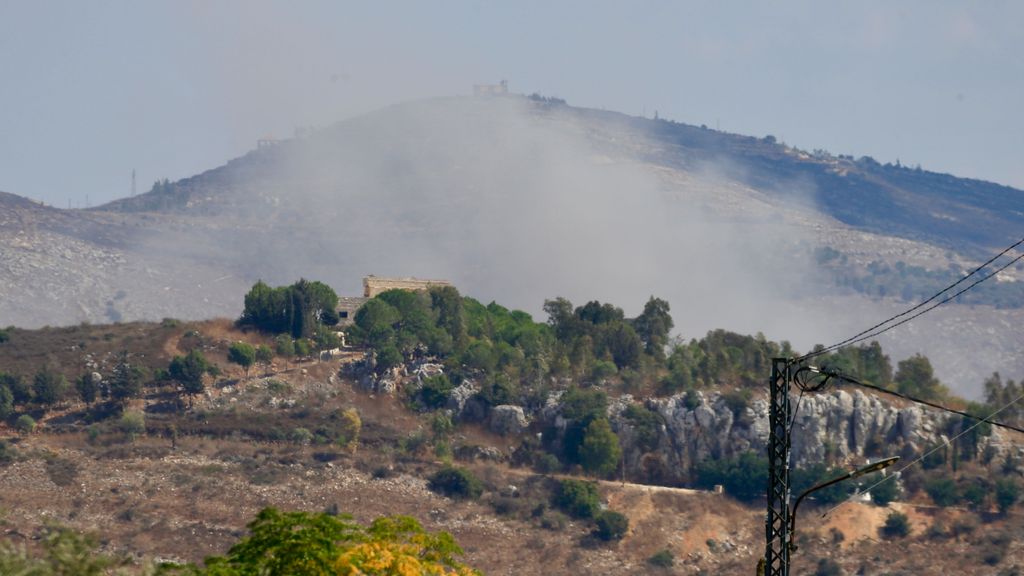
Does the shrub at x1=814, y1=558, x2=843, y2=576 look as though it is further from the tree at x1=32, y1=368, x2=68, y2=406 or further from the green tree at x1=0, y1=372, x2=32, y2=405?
the green tree at x1=0, y1=372, x2=32, y2=405

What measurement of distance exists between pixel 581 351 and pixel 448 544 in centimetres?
12708

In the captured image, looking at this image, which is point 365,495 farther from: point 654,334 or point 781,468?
point 781,468

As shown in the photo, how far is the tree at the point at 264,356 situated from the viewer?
6850 inches

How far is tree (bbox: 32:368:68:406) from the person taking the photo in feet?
528

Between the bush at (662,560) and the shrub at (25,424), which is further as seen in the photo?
the shrub at (25,424)

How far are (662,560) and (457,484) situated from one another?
70.4ft

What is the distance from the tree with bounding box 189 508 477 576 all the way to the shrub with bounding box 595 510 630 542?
293ft

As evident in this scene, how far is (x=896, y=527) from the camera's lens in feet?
477

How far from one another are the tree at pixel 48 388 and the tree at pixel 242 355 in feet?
58.9

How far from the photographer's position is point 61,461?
14600cm

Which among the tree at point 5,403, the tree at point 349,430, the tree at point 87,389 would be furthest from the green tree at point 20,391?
the tree at point 349,430

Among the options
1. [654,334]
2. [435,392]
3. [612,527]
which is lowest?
[612,527]

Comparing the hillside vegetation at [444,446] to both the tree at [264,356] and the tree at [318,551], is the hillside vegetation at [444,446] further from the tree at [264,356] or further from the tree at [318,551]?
the tree at [318,551]

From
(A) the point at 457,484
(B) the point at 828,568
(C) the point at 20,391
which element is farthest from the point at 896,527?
(C) the point at 20,391
